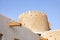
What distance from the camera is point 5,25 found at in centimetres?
820

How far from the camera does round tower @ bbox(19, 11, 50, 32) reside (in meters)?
23.1

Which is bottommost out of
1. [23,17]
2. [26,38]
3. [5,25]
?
[26,38]

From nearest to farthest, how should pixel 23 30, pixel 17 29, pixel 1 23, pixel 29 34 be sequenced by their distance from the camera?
pixel 1 23, pixel 17 29, pixel 23 30, pixel 29 34

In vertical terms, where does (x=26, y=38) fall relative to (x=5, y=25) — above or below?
below

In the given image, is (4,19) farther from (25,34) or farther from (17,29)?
(25,34)

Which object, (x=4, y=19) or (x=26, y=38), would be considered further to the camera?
(x=26, y=38)

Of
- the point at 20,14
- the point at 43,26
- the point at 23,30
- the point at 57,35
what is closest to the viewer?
the point at 23,30

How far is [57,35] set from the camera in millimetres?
19422

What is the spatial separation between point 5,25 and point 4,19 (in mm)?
348

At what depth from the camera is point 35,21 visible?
76.6ft

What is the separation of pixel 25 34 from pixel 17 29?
1177 millimetres

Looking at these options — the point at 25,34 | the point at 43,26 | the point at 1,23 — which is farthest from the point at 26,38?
the point at 43,26

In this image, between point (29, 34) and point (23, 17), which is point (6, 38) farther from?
point (23, 17)

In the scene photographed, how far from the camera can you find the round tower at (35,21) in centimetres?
2309
